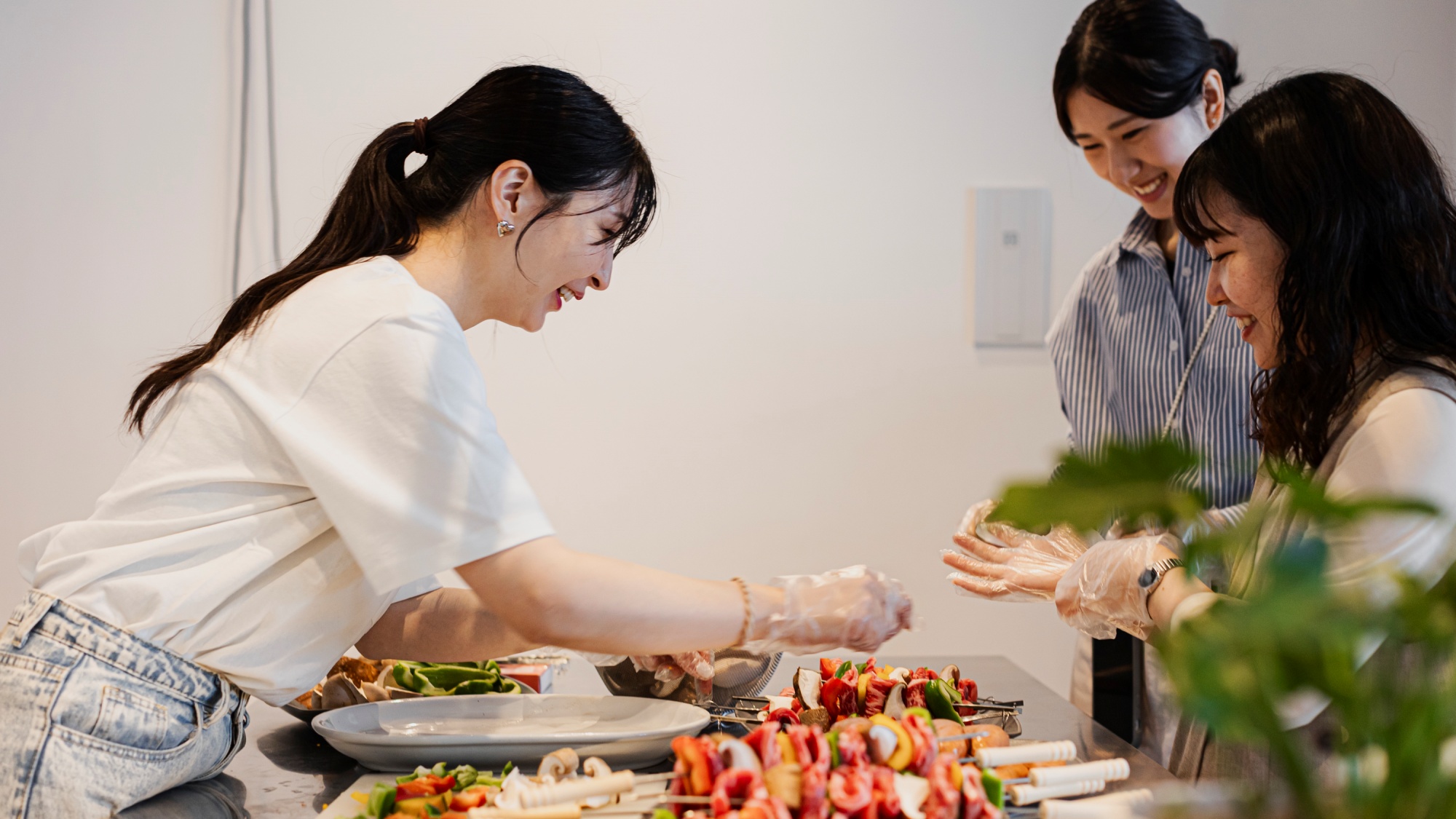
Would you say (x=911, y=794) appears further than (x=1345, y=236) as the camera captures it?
No

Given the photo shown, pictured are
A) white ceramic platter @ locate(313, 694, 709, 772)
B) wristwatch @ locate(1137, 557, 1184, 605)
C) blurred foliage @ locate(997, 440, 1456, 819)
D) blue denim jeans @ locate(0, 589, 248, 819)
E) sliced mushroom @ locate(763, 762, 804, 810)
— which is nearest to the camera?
blurred foliage @ locate(997, 440, 1456, 819)

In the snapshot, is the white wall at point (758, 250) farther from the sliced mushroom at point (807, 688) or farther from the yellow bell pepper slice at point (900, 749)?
the yellow bell pepper slice at point (900, 749)

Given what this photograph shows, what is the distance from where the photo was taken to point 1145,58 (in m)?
1.78

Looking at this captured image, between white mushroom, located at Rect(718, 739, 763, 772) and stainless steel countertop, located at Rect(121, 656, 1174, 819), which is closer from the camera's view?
white mushroom, located at Rect(718, 739, 763, 772)

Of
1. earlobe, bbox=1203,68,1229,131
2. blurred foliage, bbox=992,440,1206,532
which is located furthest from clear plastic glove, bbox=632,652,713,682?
earlobe, bbox=1203,68,1229,131

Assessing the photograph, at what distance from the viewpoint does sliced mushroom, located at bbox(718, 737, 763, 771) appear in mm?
806

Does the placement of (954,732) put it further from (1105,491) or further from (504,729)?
(1105,491)

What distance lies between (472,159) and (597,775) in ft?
2.28

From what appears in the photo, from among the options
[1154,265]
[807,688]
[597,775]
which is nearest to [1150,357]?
[1154,265]

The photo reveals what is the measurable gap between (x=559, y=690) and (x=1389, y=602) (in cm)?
123

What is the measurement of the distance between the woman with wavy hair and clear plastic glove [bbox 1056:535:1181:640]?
51 millimetres

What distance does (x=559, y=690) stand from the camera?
1523mm

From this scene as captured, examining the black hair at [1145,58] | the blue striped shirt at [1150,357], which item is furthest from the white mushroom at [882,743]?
the black hair at [1145,58]

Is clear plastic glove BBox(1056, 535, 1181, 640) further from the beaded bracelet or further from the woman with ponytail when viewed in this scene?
the beaded bracelet
